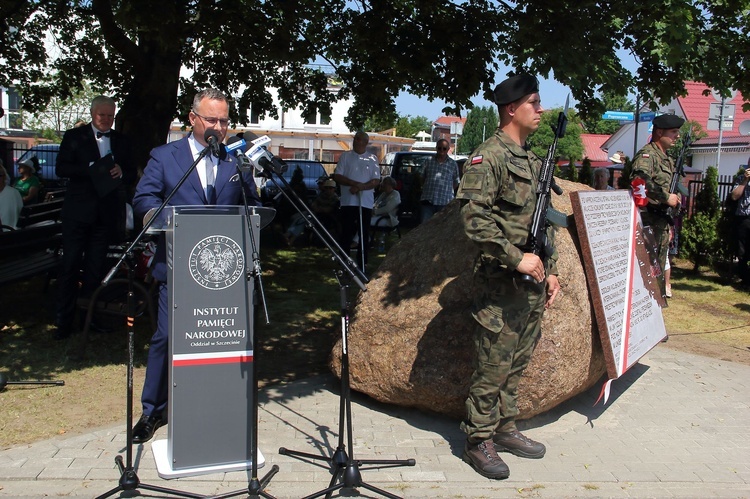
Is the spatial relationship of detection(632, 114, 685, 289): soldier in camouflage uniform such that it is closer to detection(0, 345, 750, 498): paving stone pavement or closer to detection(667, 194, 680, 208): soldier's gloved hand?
detection(667, 194, 680, 208): soldier's gloved hand

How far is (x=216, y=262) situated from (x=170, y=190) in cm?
64

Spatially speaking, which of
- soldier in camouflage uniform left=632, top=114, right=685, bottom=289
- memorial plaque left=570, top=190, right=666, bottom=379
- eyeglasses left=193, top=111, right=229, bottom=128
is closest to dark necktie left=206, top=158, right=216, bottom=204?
eyeglasses left=193, top=111, right=229, bottom=128

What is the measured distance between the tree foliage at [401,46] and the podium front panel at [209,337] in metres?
3.62

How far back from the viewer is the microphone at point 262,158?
11.6 feet

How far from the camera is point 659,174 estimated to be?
24.6 feet

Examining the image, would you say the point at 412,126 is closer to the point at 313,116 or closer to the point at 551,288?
the point at 313,116

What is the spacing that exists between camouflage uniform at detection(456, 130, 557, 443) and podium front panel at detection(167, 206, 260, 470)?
4.11ft

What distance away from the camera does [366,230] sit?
33.6 ft

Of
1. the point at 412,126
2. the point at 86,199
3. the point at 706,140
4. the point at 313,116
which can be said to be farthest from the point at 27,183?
the point at 412,126

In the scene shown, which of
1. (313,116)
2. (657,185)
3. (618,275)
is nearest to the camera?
(618,275)

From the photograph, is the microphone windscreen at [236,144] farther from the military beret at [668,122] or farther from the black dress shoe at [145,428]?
the military beret at [668,122]

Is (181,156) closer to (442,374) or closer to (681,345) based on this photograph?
(442,374)

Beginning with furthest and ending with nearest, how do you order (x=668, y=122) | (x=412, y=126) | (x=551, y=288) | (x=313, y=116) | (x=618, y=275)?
(x=412, y=126) → (x=313, y=116) → (x=668, y=122) → (x=618, y=275) → (x=551, y=288)

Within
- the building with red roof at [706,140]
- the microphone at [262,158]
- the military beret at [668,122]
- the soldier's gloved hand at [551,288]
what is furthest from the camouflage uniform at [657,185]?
the building with red roof at [706,140]
